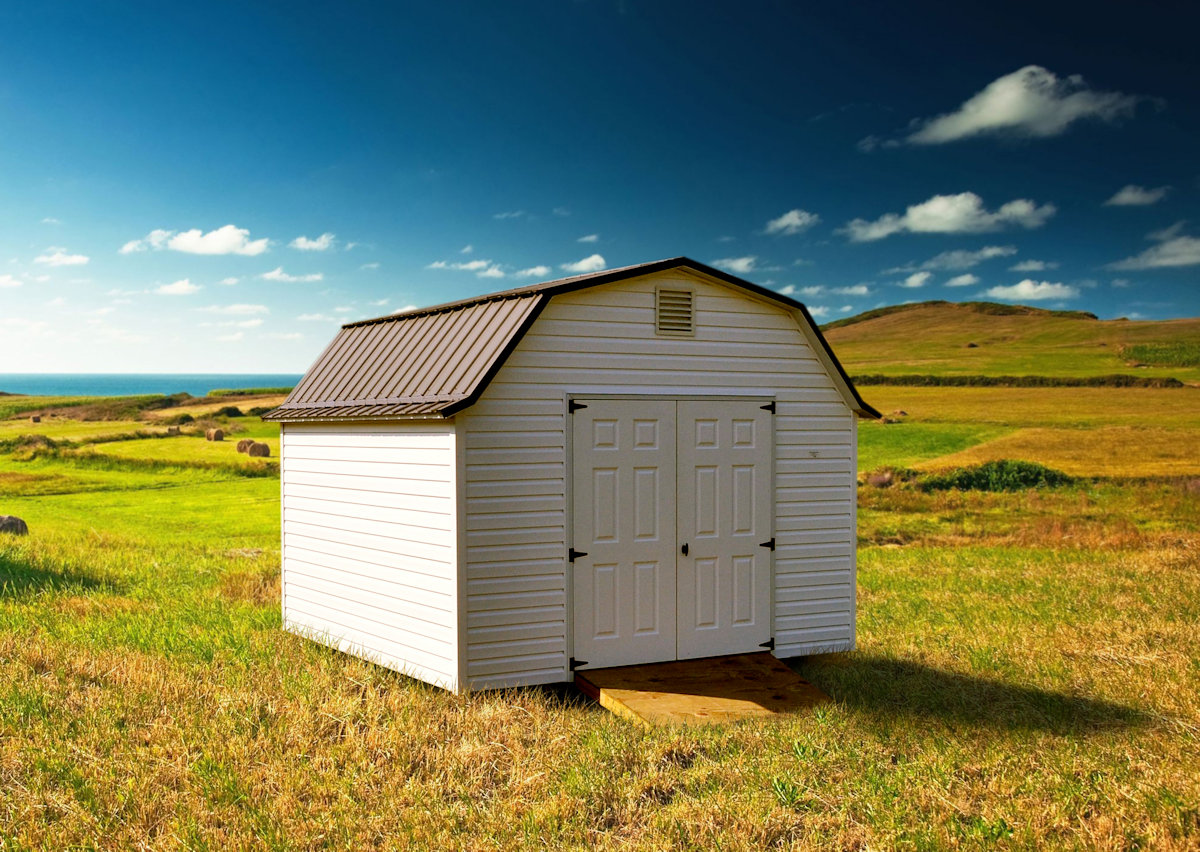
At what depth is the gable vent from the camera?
927 centimetres

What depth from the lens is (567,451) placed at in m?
8.83

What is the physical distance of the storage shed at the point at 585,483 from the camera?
852cm

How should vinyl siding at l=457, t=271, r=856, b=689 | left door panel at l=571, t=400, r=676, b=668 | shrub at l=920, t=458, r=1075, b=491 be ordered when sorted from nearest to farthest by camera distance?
1. vinyl siding at l=457, t=271, r=856, b=689
2. left door panel at l=571, t=400, r=676, b=668
3. shrub at l=920, t=458, r=1075, b=491

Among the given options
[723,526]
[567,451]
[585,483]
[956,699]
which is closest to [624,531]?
[585,483]

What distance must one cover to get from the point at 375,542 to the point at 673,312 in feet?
12.4

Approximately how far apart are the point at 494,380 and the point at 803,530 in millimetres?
3774

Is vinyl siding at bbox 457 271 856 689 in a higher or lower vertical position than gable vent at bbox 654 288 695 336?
lower

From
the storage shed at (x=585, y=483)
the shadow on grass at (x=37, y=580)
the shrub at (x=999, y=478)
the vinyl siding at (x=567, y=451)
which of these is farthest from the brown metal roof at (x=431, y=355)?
the shrub at (x=999, y=478)

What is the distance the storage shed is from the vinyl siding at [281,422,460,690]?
0.09 feet

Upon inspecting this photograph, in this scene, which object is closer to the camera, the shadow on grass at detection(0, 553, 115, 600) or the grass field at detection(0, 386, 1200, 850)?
the grass field at detection(0, 386, 1200, 850)

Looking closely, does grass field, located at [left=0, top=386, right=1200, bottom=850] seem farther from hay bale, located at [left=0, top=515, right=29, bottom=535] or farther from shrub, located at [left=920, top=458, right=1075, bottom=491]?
shrub, located at [left=920, top=458, right=1075, bottom=491]

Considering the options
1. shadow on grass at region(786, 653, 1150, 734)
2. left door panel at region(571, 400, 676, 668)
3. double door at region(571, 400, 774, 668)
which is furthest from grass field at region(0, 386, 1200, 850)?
double door at region(571, 400, 774, 668)

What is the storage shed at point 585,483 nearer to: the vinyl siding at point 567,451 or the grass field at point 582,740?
the vinyl siding at point 567,451

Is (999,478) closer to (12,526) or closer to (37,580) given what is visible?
(37,580)
